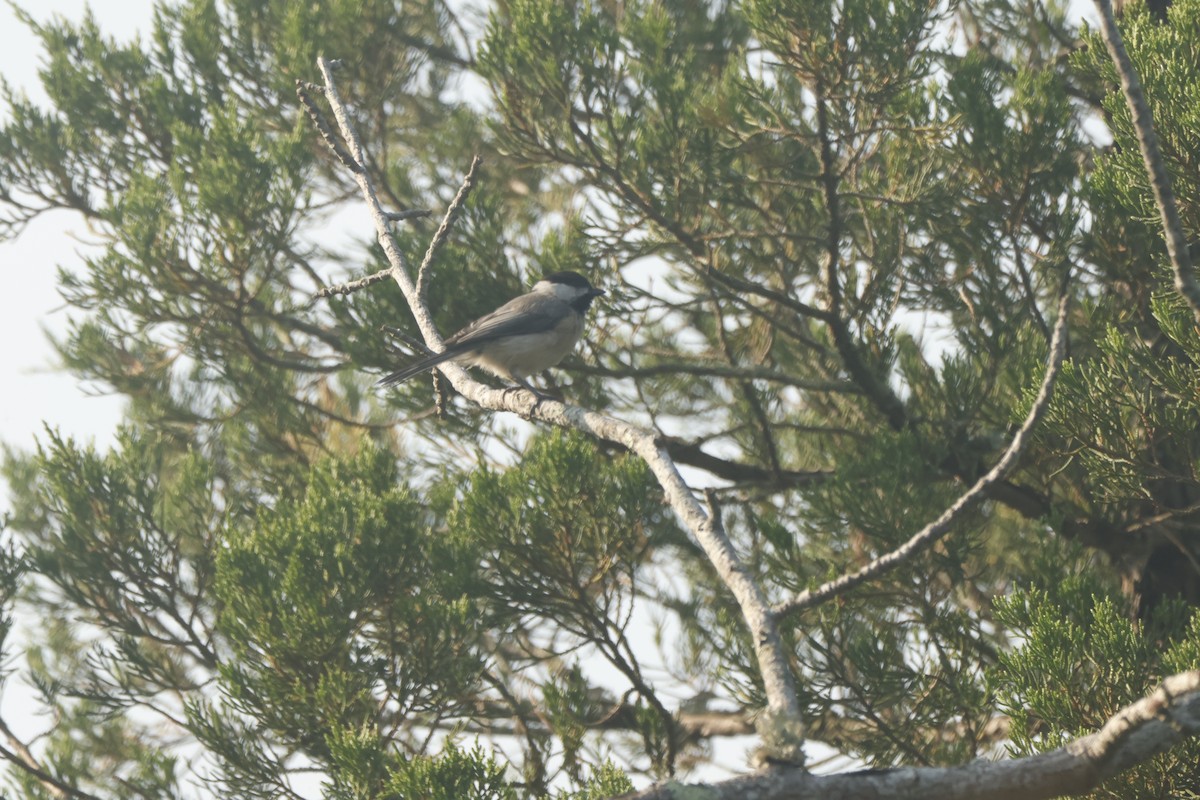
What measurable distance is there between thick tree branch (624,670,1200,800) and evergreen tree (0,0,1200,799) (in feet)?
3.89

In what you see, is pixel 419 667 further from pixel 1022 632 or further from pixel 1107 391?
pixel 1107 391

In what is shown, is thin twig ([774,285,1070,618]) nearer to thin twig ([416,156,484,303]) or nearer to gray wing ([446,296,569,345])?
thin twig ([416,156,484,303])

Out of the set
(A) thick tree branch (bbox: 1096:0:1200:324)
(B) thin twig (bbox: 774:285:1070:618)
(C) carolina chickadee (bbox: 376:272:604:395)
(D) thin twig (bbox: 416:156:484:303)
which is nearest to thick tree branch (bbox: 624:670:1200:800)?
(B) thin twig (bbox: 774:285:1070:618)

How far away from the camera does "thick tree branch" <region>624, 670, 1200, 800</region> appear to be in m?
1.65

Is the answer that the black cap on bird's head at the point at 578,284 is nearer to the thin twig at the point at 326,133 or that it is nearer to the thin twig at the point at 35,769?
the thin twig at the point at 326,133

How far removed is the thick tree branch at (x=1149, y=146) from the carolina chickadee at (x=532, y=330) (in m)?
2.75

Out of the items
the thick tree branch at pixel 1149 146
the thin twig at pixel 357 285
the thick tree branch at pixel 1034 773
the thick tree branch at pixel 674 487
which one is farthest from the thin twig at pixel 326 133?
the thick tree branch at pixel 1034 773

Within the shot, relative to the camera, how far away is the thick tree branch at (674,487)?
1.80 m

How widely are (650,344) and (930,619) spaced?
226 cm

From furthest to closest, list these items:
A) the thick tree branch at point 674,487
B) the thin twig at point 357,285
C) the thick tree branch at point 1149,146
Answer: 1. the thin twig at point 357,285
2. the thick tree branch at point 1149,146
3. the thick tree branch at point 674,487

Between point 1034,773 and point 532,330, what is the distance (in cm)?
336

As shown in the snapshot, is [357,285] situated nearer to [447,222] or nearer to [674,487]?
[447,222]

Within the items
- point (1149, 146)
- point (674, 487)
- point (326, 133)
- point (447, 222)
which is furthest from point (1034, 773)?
point (326, 133)

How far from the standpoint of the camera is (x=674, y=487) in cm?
216
